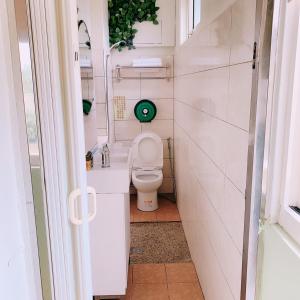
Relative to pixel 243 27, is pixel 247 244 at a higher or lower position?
lower

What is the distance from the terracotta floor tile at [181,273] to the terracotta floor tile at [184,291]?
0.05m

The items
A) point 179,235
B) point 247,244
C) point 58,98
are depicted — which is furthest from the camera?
point 179,235

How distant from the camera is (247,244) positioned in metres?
1.20

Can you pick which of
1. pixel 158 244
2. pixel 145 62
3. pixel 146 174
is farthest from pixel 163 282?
pixel 145 62

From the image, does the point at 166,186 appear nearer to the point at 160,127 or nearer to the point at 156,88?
the point at 160,127

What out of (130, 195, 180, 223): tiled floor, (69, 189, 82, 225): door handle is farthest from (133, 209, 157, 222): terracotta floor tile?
(69, 189, 82, 225): door handle

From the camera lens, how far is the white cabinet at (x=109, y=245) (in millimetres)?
1908

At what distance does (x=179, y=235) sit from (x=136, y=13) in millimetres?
2492

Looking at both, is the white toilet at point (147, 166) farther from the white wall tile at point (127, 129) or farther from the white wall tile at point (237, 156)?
the white wall tile at point (237, 156)

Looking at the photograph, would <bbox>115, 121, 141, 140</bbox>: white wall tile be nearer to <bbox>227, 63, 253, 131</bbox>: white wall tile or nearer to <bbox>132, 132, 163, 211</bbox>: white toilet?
<bbox>132, 132, 163, 211</bbox>: white toilet

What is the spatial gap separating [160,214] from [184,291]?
133cm

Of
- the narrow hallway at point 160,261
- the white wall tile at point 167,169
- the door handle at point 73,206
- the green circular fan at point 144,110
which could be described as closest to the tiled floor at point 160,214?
the narrow hallway at point 160,261

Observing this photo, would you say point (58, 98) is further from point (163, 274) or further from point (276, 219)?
point (163, 274)

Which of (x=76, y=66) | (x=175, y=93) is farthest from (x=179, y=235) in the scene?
(x=76, y=66)
